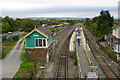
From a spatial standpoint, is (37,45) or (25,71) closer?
(25,71)

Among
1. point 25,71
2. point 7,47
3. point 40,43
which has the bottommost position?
point 25,71

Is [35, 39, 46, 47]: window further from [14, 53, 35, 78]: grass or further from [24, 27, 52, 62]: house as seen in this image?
[14, 53, 35, 78]: grass

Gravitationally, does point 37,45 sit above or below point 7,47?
above

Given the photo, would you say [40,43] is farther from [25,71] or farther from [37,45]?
[25,71]

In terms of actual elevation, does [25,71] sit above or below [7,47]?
below

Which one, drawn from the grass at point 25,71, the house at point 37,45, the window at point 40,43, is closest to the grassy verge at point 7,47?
the house at point 37,45

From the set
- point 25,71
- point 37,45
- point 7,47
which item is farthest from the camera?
point 7,47

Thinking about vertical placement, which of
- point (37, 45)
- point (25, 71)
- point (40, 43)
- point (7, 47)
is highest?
point (40, 43)

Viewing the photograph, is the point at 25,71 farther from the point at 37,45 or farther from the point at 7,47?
the point at 7,47

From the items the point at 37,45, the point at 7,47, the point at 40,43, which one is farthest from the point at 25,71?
the point at 7,47

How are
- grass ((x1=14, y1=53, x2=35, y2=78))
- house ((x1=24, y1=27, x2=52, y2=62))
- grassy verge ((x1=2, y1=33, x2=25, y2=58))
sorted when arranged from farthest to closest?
grassy verge ((x1=2, y1=33, x2=25, y2=58)) < house ((x1=24, y1=27, x2=52, y2=62)) < grass ((x1=14, y1=53, x2=35, y2=78))

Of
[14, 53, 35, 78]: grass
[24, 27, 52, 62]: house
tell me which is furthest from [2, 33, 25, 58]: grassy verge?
[14, 53, 35, 78]: grass

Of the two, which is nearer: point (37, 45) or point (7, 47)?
point (37, 45)

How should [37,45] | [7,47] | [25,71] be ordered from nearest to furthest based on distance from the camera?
[25,71] → [37,45] → [7,47]
